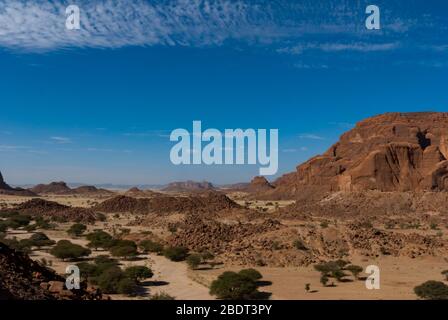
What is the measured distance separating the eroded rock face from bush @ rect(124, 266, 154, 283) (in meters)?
70.5

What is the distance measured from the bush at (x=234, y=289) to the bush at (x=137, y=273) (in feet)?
18.6

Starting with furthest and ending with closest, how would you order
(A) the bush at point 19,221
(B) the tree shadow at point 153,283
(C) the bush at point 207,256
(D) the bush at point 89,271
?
(A) the bush at point 19,221
(C) the bush at point 207,256
(D) the bush at point 89,271
(B) the tree shadow at point 153,283

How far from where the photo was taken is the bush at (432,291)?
22.8m

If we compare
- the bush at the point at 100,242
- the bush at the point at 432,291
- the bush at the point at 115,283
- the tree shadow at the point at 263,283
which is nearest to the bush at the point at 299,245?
the tree shadow at the point at 263,283

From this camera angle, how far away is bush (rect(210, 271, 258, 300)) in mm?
23000

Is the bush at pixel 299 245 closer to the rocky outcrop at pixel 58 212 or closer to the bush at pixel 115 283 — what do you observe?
the bush at pixel 115 283

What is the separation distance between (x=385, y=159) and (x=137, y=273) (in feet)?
249

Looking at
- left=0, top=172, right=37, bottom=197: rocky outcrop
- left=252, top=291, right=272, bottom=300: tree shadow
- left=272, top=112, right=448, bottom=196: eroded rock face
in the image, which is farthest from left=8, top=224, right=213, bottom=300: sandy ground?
left=0, top=172, right=37, bottom=197: rocky outcrop

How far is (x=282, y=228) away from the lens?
47.3m

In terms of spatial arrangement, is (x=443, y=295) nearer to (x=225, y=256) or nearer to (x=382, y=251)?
(x=382, y=251)

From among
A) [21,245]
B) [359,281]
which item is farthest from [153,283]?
[21,245]

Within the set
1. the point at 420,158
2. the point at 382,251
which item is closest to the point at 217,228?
the point at 382,251

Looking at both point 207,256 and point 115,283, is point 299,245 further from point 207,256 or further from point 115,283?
point 115,283

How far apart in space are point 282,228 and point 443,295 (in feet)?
82.3
